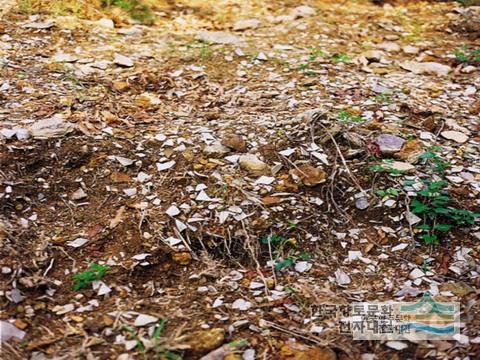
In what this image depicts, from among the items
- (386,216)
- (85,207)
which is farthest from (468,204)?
(85,207)

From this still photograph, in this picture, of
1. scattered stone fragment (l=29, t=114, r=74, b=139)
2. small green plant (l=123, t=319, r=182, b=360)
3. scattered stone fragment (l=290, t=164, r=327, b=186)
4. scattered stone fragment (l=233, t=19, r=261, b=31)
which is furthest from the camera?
scattered stone fragment (l=233, t=19, r=261, b=31)

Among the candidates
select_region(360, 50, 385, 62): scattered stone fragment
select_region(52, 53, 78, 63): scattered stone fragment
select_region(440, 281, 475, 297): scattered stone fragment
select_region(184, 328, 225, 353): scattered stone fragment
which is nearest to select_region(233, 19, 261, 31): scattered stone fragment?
select_region(360, 50, 385, 62): scattered stone fragment

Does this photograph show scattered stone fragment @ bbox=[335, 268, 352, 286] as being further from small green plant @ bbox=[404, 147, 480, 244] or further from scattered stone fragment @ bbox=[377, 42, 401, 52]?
scattered stone fragment @ bbox=[377, 42, 401, 52]

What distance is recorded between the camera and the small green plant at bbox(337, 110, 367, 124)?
11.1ft

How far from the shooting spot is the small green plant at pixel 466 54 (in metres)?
4.24

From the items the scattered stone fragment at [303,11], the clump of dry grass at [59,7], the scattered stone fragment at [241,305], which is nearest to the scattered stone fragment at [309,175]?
the scattered stone fragment at [241,305]

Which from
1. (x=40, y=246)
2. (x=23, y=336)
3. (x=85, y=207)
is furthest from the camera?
(x=85, y=207)

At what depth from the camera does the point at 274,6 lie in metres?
4.93

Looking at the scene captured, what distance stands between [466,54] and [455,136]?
48.7 inches

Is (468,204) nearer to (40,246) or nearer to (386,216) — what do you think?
(386,216)

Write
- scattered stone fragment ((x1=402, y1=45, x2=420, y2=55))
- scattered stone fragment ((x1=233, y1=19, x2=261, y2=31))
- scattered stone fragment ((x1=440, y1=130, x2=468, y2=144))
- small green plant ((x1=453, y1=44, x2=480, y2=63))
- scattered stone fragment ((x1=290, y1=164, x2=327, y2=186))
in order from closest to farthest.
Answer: scattered stone fragment ((x1=290, y1=164, x2=327, y2=186)) < scattered stone fragment ((x1=440, y1=130, x2=468, y2=144)) < small green plant ((x1=453, y1=44, x2=480, y2=63)) < scattered stone fragment ((x1=402, y1=45, x2=420, y2=55)) < scattered stone fragment ((x1=233, y1=19, x2=261, y2=31))

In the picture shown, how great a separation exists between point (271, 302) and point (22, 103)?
1.98m

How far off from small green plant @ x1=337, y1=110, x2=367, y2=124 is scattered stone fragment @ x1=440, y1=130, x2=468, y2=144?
0.48 m

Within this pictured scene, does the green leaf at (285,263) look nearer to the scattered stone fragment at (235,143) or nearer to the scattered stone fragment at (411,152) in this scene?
the scattered stone fragment at (235,143)
